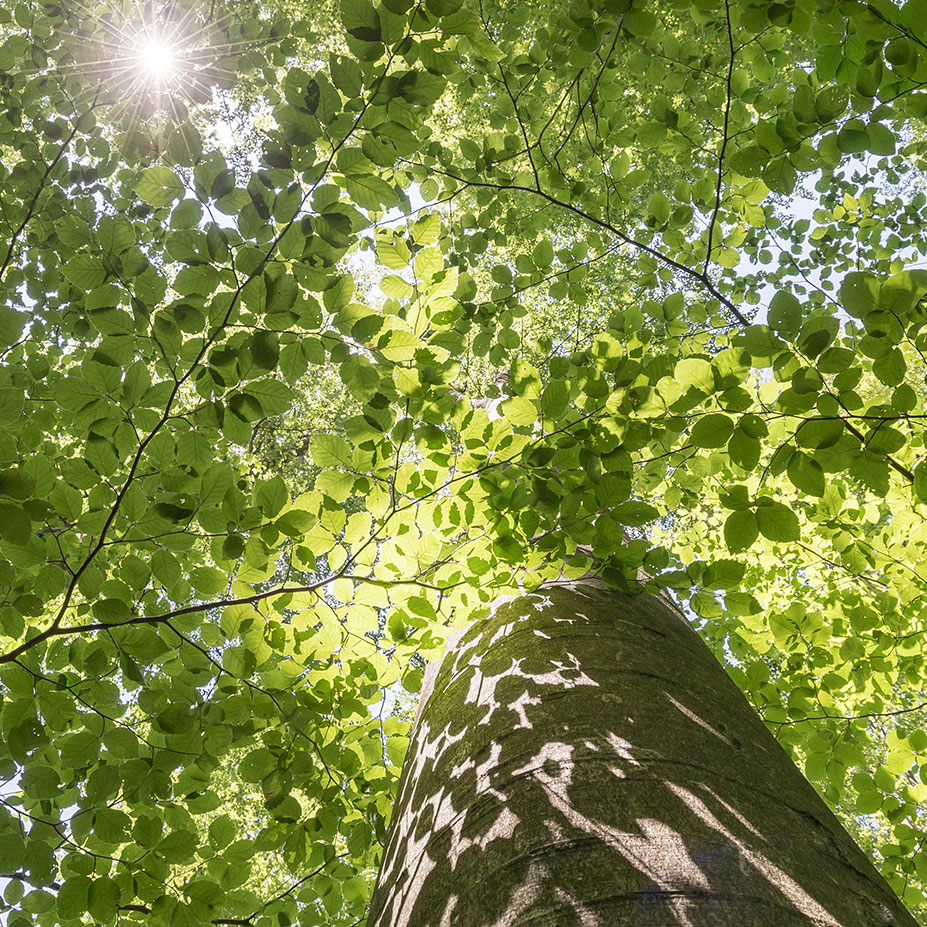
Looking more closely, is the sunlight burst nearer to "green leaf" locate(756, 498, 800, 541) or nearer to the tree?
the tree

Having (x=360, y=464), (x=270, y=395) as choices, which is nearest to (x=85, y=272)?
(x=270, y=395)

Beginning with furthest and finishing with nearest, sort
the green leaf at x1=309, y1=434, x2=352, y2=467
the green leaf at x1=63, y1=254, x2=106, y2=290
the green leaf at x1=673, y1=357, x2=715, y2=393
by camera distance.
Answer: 1. the green leaf at x1=309, y1=434, x2=352, y2=467
2. the green leaf at x1=63, y1=254, x2=106, y2=290
3. the green leaf at x1=673, y1=357, x2=715, y2=393

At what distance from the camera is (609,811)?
2.99ft

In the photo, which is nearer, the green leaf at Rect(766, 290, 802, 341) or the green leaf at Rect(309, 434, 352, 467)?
the green leaf at Rect(766, 290, 802, 341)

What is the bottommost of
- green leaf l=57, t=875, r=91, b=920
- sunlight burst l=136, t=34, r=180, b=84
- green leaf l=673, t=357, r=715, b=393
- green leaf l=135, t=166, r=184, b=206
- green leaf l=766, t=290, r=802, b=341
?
green leaf l=57, t=875, r=91, b=920

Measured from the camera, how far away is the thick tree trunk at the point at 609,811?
77 cm

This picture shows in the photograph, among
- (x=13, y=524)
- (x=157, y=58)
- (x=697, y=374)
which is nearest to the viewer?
(x=13, y=524)

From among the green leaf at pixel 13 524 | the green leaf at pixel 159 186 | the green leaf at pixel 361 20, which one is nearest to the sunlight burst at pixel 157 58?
the green leaf at pixel 159 186

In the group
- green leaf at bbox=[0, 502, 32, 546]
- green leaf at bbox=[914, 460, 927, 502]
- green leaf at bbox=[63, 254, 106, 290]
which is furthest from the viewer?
green leaf at bbox=[63, 254, 106, 290]

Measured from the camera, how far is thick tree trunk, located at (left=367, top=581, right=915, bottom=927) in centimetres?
77

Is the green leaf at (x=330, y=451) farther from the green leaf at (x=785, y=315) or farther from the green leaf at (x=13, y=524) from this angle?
the green leaf at (x=785, y=315)

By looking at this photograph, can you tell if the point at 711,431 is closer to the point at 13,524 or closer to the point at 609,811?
the point at 609,811

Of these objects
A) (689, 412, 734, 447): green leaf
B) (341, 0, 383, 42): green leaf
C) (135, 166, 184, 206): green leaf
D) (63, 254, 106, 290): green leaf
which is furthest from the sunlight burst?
(689, 412, 734, 447): green leaf

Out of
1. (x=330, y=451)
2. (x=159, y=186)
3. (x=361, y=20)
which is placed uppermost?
(x=361, y=20)
